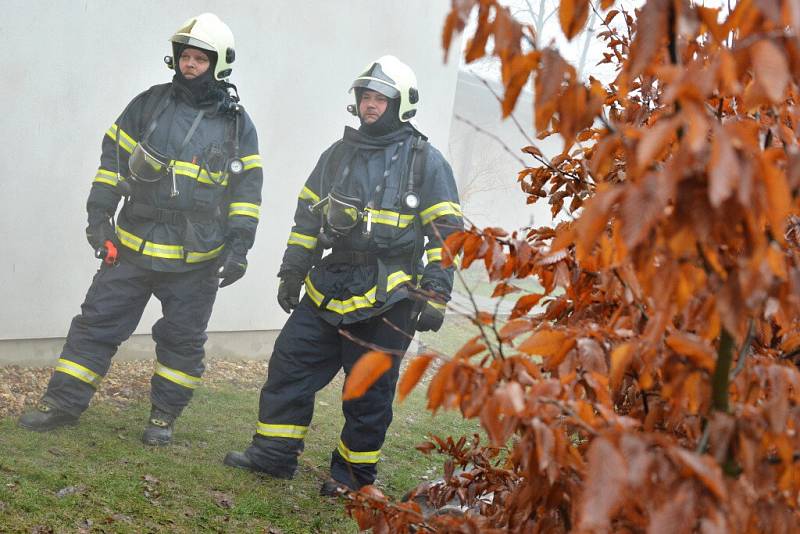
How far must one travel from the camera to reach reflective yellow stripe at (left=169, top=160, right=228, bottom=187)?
14.3 feet

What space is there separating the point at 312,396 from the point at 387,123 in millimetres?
1348

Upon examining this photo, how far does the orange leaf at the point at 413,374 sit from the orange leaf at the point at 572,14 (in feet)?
1.61

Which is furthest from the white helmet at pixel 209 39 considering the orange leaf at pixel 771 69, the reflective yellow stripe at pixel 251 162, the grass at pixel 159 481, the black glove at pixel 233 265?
the orange leaf at pixel 771 69

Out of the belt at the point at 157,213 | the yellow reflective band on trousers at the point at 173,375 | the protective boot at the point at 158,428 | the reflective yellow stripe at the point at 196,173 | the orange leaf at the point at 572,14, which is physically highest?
the orange leaf at the point at 572,14

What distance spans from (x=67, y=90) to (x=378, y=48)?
257 centimetres

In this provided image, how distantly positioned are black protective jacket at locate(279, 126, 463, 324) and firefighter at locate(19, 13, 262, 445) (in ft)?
1.59

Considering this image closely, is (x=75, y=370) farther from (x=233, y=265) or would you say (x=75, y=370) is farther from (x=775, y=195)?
(x=775, y=195)

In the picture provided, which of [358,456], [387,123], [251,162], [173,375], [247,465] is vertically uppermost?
[387,123]

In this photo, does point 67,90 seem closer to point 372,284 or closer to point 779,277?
point 372,284

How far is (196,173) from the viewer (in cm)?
439

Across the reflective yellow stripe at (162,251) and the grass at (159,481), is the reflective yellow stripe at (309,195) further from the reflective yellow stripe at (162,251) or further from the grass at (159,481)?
the grass at (159,481)

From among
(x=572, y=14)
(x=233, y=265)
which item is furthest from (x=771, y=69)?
(x=233, y=265)

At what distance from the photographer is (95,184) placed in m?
4.39

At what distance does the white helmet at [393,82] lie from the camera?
4.21m
